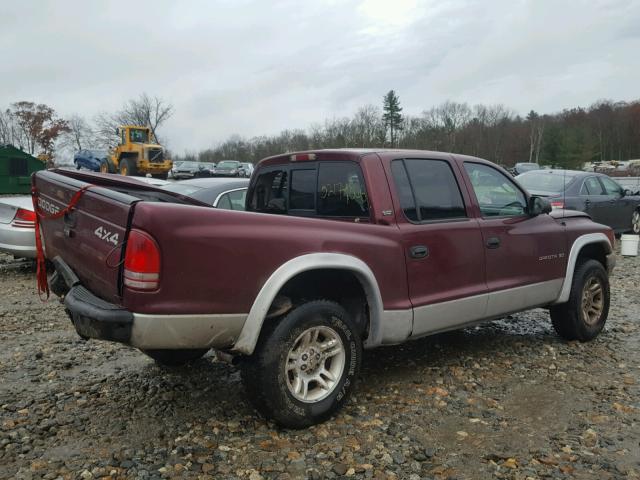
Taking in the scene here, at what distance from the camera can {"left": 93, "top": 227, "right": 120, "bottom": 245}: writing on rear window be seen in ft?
9.57

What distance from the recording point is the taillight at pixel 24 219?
7.72 meters

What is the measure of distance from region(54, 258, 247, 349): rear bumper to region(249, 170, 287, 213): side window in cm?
166

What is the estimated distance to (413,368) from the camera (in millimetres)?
4523

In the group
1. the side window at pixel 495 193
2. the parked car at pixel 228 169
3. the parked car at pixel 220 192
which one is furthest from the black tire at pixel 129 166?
the side window at pixel 495 193

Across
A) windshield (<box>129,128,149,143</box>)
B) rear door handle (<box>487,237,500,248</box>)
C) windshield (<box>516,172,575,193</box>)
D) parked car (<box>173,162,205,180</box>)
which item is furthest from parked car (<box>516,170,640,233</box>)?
parked car (<box>173,162,205,180</box>)

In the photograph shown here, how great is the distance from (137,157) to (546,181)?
2356 cm

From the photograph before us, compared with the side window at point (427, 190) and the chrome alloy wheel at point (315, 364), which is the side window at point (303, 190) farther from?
the chrome alloy wheel at point (315, 364)

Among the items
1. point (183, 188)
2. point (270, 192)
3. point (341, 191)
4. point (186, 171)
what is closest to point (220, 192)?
point (183, 188)

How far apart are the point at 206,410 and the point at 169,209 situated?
5.14 ft

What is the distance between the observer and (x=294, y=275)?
3186 mm

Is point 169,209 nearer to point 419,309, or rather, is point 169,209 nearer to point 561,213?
point 419,309

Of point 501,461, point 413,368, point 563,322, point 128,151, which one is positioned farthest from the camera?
point 128,151

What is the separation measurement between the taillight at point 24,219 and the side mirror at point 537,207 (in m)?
6.52

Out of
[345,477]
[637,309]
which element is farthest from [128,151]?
[345,477]
